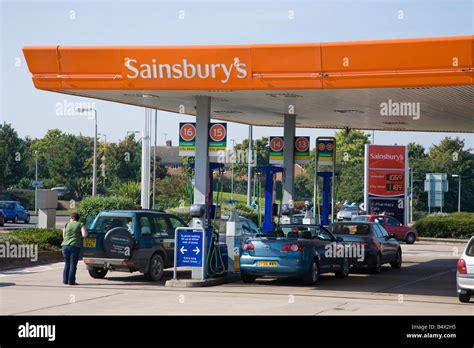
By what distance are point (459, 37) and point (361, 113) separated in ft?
28.9

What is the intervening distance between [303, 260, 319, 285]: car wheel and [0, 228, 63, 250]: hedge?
9.59m

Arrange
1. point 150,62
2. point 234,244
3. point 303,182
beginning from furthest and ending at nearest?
point 303,182, point 234,244, point 150,62

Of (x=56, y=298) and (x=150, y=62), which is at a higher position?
(x=150, y=62)

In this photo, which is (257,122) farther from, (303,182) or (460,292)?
(303,182)

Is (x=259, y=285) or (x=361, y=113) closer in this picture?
(x=259, y=285)

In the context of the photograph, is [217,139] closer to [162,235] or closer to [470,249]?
[162,235]

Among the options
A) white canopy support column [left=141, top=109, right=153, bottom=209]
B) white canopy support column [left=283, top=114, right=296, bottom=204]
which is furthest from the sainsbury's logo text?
white canopy support column [left=141, top=109, right=153, bottom=209]

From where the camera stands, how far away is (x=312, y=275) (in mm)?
19344

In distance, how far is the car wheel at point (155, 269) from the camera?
19891mm

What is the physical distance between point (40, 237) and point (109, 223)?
6768 millimetres

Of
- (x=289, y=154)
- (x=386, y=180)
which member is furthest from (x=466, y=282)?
(x=386, y=180)

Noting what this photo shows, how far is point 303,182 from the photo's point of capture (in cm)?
8650
